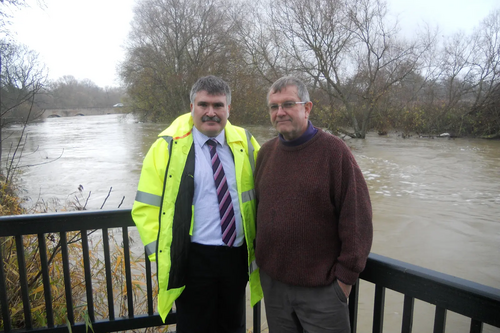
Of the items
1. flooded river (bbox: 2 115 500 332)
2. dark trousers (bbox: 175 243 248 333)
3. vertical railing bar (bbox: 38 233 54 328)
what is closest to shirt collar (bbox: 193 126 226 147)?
dark trousers (bbox: 175 243 248 333)

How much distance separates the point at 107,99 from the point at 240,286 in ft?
317

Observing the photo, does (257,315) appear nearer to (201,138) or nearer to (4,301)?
(201,138)

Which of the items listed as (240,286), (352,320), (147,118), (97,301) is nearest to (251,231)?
(240,286)

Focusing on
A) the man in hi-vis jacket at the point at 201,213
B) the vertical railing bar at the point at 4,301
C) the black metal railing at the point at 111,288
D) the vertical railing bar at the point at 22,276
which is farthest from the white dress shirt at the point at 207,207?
the vertical railing bar at the point at 4,301

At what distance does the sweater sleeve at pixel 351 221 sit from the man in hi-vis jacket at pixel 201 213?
587mm

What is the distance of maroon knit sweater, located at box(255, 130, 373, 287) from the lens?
5.22 ft

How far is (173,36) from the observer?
89.2 feet

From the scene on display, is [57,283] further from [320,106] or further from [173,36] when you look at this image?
[173,36]

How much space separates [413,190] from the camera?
987 centimetres

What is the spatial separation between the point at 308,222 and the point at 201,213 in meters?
0.63

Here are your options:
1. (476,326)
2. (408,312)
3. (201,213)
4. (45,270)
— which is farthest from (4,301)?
(476,326)

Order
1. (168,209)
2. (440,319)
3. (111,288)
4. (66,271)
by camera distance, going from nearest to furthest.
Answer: (440,319) < (168,209) < (66,271) < (111,288)

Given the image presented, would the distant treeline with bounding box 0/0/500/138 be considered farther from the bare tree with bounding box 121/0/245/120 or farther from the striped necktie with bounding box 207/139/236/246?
the striped necktie with bounding box 207/139/236/246

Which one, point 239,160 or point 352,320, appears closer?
point 352,320
